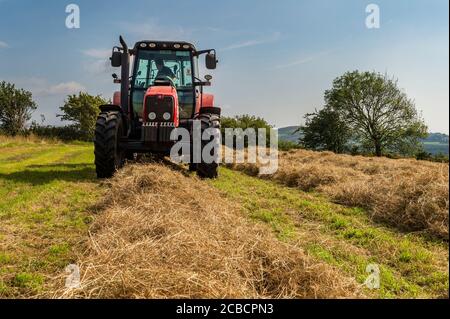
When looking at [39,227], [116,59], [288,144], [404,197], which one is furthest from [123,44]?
[288,144]

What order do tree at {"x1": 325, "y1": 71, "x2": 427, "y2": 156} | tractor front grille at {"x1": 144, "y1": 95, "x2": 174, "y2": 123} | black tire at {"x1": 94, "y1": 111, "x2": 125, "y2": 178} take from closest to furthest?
black tire at {"x1": 94, "y1": 111, "x2": 125, "y2": 178} < tractor front grille at {"x1": 144, "y1": 95, "x2": 174, "y2": 123} < tree at {"x1": 325, "y1": 71, "x2": 427, "y2": 156}

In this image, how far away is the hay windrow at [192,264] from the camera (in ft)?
10.2

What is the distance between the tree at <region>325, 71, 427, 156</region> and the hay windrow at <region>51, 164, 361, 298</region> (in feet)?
133

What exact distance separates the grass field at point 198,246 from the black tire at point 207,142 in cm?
263

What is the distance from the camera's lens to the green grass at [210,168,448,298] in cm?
406

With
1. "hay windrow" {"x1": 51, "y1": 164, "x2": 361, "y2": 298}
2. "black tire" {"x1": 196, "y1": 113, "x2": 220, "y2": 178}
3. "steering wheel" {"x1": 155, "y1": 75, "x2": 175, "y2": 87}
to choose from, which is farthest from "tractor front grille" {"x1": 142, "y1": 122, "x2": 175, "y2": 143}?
"hay windrow" {"x1": 51, "y1": 164, "x2": 361, "y2": 298}

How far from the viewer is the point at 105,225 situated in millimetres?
5250

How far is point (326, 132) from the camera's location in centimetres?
4547

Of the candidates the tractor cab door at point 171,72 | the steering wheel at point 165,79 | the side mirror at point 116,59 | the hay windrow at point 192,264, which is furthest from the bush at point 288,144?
the hay windrow at point 192,264

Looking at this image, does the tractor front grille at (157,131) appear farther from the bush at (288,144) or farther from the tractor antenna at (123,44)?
the bush at (288,144)

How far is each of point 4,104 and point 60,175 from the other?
138ft

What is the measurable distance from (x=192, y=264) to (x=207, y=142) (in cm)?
715

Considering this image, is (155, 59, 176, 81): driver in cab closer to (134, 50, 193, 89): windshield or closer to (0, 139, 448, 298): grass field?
(134, 50, 193, 89): windshield
